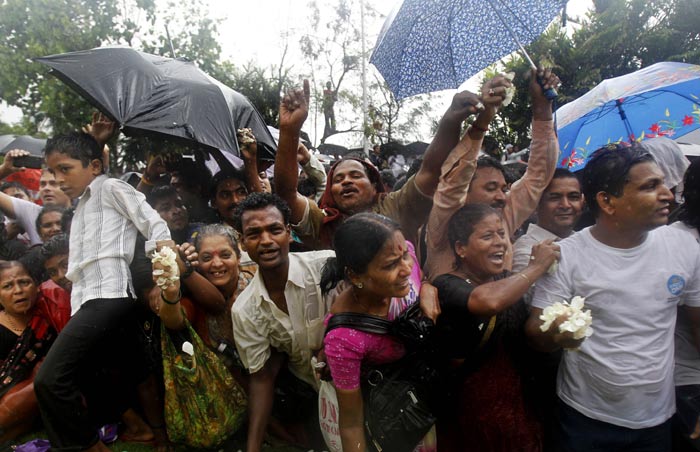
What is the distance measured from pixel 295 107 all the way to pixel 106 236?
4.55 feet

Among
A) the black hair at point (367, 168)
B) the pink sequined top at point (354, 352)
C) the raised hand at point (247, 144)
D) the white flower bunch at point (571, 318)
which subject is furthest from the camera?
the raised hand at point (247, 144)

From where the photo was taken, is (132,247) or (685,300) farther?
(132,247)

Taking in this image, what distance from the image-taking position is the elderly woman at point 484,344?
207 cm

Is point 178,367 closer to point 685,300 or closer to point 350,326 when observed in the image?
point 350,326

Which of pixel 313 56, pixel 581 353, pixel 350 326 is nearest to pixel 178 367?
pixel 350 326

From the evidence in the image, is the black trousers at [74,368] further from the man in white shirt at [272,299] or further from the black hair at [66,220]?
the black hair at [66,220]

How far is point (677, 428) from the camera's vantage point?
89.0 inches

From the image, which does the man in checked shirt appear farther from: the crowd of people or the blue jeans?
the blue jeans

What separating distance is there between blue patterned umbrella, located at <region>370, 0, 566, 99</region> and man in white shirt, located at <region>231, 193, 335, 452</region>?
114 centimetres

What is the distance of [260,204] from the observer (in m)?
2.65

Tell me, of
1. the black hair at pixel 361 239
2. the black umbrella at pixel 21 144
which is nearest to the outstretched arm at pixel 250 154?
the black hair at pixel 361 239

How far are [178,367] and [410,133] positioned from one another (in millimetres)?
27707

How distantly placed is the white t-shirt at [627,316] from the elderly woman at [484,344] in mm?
173

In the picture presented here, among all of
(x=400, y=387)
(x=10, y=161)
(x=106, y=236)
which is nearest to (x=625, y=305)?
(x=400, y=387)
